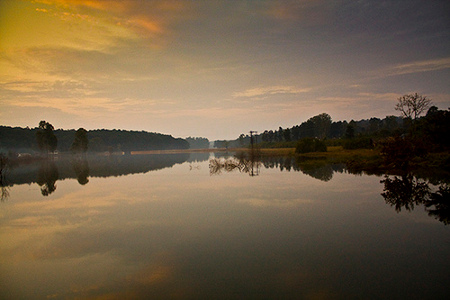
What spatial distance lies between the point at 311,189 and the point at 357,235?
1180 centimetres

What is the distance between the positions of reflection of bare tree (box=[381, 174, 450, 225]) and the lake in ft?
0.41

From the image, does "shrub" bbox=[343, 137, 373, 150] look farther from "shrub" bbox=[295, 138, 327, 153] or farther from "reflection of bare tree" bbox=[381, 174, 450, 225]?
"reflection of bare tree" bbox=[381, 174, 450, 225]

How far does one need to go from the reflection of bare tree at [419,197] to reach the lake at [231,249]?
0.41 feet

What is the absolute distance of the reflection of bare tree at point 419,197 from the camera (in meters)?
14.8

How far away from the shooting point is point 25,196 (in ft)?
79.9

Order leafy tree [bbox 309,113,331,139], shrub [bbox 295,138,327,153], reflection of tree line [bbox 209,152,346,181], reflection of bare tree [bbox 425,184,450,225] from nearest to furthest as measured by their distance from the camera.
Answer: reflection of bare tree [bbox 425,184,450,225], reflection of tree line [bbox 209,152,346,181], shrub [bbox 295,138,327,153], leafy tree [bbox 309,113,331,139]

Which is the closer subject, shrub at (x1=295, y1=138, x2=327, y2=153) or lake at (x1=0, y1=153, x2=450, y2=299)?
lake at (x1=0, y1=153, x2=450, y2=299)

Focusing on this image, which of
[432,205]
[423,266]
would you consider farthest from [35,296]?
[432,205]

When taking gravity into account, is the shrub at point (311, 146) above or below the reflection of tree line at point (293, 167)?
above

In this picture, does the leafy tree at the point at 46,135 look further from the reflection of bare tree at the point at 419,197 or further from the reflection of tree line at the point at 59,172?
the reflection of bare tree at the point at 419,197

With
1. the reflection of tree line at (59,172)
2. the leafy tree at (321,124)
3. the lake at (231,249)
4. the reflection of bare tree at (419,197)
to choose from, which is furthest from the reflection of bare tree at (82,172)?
the leafy tree at (321,124)

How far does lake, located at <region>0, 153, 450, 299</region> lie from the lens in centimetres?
742

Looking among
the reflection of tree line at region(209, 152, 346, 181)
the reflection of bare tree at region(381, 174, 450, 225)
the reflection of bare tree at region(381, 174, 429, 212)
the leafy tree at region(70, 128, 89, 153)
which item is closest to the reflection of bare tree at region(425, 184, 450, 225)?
the reflection of bare tree at region(381, 174, 450, 225)

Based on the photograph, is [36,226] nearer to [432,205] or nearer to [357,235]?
[357,235]
